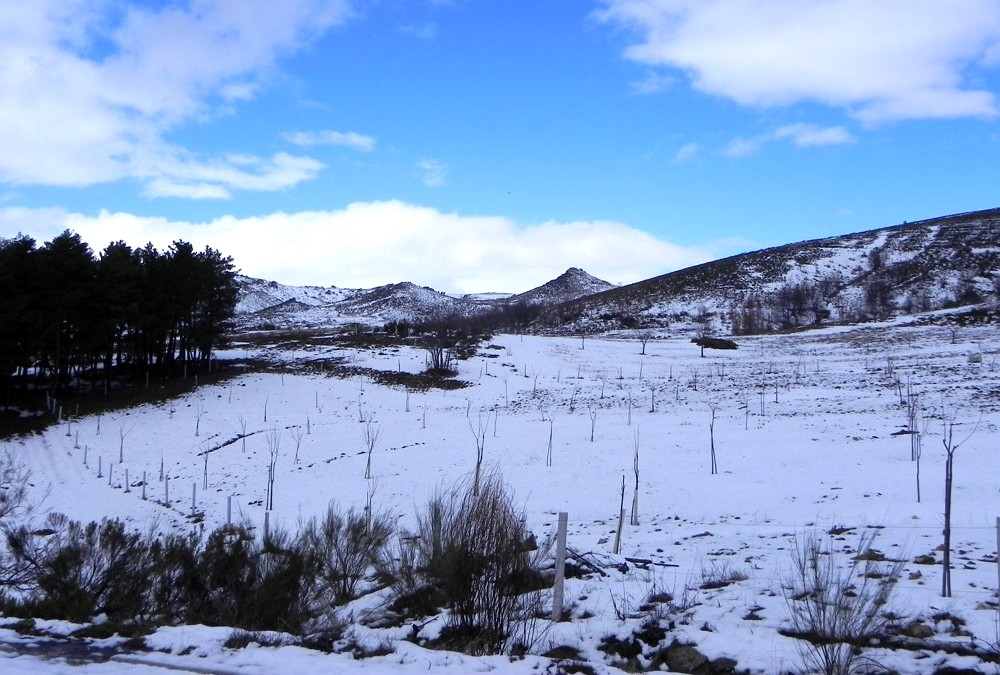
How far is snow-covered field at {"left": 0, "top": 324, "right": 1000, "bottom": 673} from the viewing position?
9094 millimetres

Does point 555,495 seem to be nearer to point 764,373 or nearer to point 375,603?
point 375,603

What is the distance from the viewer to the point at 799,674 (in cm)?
743

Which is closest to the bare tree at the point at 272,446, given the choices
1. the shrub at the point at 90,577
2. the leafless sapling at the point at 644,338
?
the shrub at the point at 90,577

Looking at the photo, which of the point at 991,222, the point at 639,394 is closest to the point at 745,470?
the point at 639,394

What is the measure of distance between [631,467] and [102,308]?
123 ft

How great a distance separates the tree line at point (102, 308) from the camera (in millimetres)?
44938

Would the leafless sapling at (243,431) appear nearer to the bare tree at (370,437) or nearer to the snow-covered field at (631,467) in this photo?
the snow-covered field at (631,467)

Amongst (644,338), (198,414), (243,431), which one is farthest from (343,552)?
(644,338)

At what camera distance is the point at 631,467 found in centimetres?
2861

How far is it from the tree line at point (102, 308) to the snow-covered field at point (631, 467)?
6.56m

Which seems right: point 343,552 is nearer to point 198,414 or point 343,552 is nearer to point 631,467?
point 631,467

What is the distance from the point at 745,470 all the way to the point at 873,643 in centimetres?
2009

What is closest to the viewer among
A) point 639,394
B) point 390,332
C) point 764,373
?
point 639,394

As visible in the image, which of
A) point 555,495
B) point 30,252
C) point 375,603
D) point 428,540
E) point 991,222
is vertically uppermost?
point 991,222
